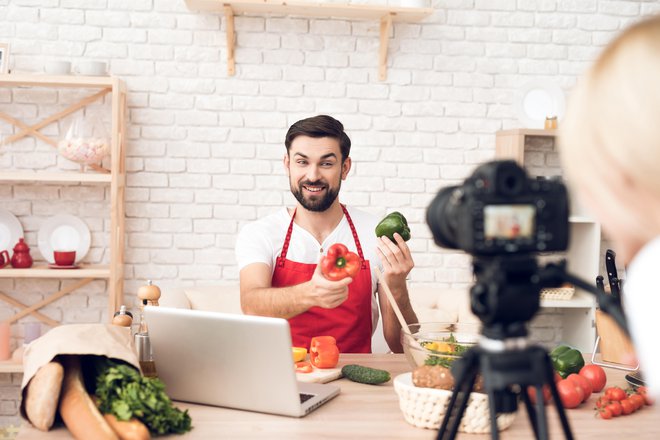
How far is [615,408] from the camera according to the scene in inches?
71.5

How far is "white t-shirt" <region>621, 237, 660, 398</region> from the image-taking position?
31.3 inches

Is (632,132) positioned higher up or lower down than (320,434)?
higher up

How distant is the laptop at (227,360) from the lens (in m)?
1.67

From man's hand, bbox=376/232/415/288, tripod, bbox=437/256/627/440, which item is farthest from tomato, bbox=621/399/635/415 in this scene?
man's hand, bbox=376/232/415/288

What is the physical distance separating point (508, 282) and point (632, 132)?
266mm

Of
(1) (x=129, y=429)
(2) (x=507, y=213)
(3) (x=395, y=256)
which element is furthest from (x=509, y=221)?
(3) (x=395, y=256)

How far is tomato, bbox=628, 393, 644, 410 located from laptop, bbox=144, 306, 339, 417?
76 cm

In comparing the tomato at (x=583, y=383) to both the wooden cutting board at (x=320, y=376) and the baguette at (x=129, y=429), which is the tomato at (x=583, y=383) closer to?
the wooden cutting board at (x=320, y=376)

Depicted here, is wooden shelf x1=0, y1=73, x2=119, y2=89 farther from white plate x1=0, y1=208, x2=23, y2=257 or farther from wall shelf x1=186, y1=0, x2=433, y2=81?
white plate x1=0, y1=208, x2=23, y2=257

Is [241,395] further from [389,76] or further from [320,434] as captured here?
[389,76]

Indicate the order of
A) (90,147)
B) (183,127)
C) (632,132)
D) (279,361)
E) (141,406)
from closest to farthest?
(632,132), (141,406), (279,361), (90,147), (183,127)

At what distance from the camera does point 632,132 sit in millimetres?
789

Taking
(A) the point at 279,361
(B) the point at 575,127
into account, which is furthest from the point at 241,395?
(B) the point at 575,127

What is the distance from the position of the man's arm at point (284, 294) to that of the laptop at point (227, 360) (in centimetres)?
64
